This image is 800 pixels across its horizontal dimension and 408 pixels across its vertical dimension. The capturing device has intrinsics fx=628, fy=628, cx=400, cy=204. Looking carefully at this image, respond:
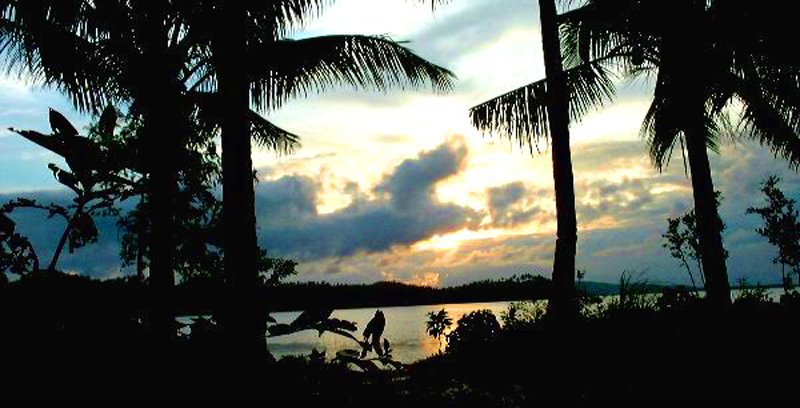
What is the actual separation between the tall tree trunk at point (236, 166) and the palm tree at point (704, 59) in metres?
A: 6.59

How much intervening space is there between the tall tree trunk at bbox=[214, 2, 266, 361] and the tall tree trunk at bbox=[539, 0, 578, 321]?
15.1 ft

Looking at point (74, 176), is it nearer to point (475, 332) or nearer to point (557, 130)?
point (557, 130)

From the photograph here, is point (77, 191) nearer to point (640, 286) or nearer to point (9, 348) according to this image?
point (9, 348)

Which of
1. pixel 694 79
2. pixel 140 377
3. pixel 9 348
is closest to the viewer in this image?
pixel 9 348

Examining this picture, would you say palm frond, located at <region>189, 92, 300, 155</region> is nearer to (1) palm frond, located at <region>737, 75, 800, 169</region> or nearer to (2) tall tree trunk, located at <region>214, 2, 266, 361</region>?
(2) tall tree trunk, located at <region>214, 2, 266, 361</region>

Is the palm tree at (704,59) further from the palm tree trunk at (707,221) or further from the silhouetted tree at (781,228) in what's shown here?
the silhouetted tree at (781,228)

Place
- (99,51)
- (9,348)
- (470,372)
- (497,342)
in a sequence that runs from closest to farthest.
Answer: (9,348) → (99,51) → (470,372) → (497,342)

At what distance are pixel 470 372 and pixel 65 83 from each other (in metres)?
7.17

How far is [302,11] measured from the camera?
5.27m

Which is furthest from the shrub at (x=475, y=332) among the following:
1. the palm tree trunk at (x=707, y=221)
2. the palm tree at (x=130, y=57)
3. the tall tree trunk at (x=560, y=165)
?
the palm tree at (x=130, y=57)

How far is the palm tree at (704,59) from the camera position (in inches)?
374

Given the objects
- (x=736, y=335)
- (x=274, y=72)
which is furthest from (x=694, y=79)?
(x=274, y=72)

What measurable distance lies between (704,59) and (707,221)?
2.51 meters

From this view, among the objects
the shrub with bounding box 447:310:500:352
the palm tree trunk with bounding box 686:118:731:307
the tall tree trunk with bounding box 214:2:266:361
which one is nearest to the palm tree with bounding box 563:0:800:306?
the palm tree trunk with bounding box 686:118:731:307
